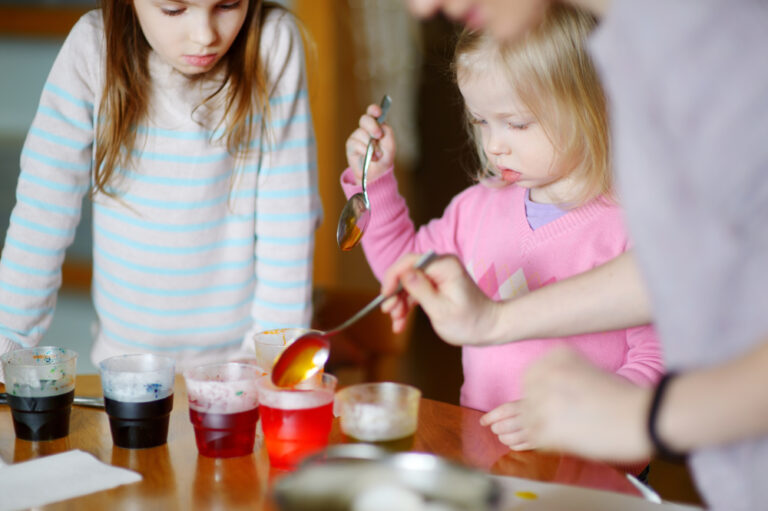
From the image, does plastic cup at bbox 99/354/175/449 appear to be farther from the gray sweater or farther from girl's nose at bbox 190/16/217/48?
the gray sweater

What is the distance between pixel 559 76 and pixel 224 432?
0.77 meters

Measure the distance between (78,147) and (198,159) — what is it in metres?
0.22

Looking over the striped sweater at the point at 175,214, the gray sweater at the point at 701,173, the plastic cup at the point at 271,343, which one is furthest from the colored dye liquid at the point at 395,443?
the striped sweater at the point at 175,214

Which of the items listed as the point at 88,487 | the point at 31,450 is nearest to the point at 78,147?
the point at 31,450

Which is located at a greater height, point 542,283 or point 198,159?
point 198,159

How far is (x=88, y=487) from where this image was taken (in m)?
0.98

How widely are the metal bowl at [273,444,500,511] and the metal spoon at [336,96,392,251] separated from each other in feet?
2.37

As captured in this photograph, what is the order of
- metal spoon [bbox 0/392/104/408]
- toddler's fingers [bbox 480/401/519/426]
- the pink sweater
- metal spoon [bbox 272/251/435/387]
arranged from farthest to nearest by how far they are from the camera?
the pink sweater → metal spoon [bbox 0/392/104/408] → toddler's fingers [bbox 480/401/519/426] → metal spoon [bbox 272/251/435/387]

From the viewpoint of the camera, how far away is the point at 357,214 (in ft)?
4.83

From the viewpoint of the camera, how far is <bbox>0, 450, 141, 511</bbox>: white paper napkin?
949mm

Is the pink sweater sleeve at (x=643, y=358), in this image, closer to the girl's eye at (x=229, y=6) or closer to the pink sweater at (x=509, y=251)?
the pink sweater at (x=509, y=251)

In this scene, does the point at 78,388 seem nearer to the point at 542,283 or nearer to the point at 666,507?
the point at 542,283

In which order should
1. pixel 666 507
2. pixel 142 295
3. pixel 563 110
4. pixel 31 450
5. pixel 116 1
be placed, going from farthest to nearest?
pixel 142 295, pixel 116 1, pixel 563 110, pixel 31 450, pixel 666 507

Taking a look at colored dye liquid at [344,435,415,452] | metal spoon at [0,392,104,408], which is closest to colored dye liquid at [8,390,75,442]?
metal spoon at [0,392,104,408]
